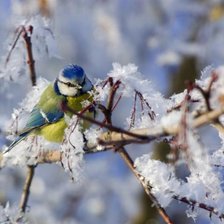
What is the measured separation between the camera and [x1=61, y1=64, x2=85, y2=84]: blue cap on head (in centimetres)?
143

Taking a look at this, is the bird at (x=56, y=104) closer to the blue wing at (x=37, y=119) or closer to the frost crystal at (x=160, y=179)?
the blue wing at (x=37, y=119)

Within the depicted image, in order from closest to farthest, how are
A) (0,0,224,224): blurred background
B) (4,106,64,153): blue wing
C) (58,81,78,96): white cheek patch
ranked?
(4,106,64,153): blue wing, (58,81,78,96): white cheek patch, (0,0,224,224): blurred background

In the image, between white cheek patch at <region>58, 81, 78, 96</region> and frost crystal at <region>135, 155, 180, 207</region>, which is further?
white cheek patch at <region>58, 81, 78, 96</region>

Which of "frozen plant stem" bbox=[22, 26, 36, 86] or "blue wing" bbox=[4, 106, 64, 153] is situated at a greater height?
"frozen plant stem" bbox=[22, 26, 36, 86]

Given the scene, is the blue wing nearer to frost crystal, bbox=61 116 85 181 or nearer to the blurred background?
frost crystal, bbox=61 116 85 181

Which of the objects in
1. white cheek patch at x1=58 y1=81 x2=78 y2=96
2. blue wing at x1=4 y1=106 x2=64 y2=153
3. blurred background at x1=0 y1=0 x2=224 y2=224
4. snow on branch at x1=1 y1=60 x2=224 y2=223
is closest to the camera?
snow on branch at x1=1 y1=60 x2=224 y2=223

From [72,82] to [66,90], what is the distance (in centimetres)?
8

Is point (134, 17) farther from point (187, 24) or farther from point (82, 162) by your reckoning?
point (82, 162)

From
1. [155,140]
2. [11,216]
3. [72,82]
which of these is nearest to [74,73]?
[72,82]

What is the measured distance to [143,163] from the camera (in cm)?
108

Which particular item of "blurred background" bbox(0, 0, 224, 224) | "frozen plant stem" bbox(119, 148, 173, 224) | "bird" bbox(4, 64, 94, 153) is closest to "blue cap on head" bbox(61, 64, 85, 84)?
"bird" bbox(4, 64, 94, 153)

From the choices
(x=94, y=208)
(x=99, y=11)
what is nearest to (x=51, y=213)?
(x=94, y=208)

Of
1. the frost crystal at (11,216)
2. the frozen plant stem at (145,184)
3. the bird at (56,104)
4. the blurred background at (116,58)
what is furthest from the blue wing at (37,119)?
Answer: the blurred background at (116,58)

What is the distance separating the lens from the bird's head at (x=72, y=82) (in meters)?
1.45
